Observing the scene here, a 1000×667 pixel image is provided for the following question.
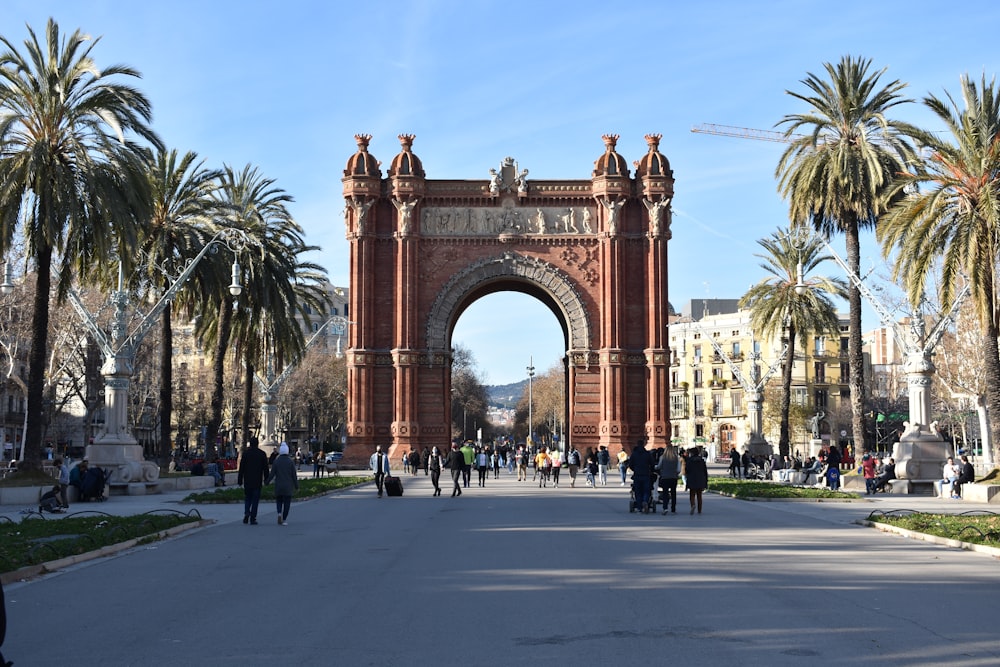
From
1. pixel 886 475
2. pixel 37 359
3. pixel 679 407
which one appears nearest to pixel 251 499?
pixel 37 359

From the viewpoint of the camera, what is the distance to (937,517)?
20047 mm

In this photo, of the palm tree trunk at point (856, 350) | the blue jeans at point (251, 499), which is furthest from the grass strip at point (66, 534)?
the palm tree trunk at point (856, 350)

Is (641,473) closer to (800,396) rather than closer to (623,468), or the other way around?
(623,468)

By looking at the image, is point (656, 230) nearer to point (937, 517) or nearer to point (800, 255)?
point (800, 255)

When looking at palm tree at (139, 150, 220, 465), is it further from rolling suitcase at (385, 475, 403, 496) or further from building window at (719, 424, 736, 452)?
building window at (719, 424, 736, 452)

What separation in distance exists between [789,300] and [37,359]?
1428 inches

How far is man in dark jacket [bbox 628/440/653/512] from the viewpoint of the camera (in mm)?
25391

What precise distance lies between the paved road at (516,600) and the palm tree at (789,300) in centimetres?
3568

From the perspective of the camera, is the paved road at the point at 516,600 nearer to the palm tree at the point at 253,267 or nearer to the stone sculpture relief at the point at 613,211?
the palm tree at the point at 253,267

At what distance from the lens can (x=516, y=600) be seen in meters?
11.2

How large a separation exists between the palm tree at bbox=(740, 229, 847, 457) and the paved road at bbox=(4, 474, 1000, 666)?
1405 inches

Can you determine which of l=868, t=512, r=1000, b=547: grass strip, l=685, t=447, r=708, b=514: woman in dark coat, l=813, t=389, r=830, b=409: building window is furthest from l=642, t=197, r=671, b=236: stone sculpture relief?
l=813, t=389, r=830, b=409: building window

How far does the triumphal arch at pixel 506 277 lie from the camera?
194 ft

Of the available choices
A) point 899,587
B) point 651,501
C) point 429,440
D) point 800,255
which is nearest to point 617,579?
point 899,587
